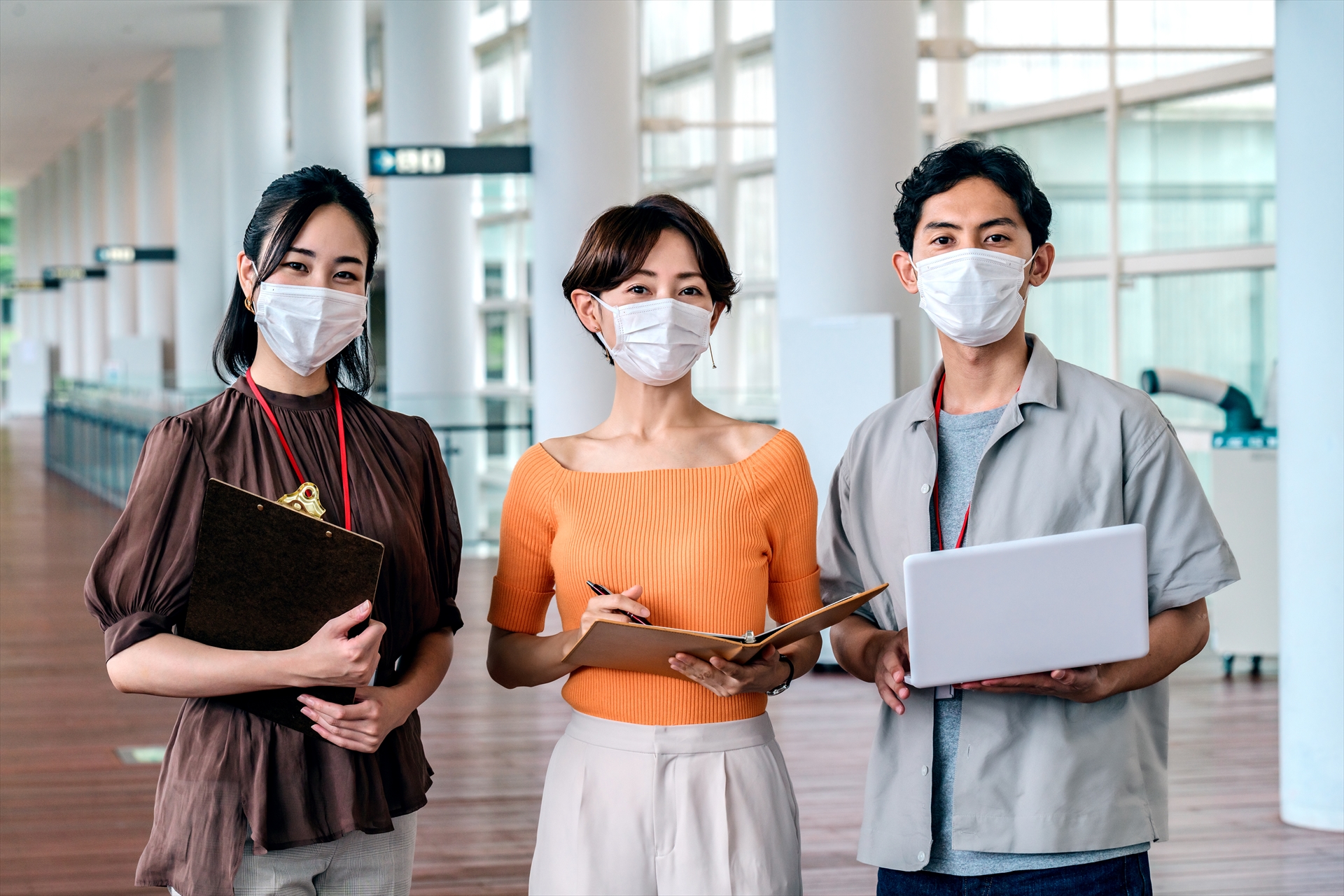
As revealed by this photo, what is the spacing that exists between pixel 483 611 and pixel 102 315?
2446cm

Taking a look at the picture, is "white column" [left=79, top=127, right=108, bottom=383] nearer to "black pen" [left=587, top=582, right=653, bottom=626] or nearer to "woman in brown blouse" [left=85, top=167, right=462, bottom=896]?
"woman in brown blouse" [left=85, top=167, right=462, bottom=896]

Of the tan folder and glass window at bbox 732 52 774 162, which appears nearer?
the tan folder

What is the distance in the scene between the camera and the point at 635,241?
6.71 feet

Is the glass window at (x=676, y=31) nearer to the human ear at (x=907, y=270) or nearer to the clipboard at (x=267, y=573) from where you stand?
the human ear at (x=907, y=270)

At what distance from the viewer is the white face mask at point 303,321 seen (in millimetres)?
1937

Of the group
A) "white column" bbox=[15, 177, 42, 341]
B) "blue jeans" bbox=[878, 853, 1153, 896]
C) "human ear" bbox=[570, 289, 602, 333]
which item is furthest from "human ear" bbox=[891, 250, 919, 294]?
"white column" bbox=[15, 177, 42, 341]

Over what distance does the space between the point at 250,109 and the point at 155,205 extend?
6.72 m

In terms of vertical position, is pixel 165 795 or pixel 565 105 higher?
pixel 565 105

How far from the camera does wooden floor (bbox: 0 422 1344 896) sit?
430cm

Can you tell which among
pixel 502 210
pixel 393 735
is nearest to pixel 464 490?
pixel 502 210

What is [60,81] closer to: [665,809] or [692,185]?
[692,185]

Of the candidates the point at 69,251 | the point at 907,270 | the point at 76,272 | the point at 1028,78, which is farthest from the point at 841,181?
the point at 69,251

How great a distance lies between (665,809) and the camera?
1958 mm

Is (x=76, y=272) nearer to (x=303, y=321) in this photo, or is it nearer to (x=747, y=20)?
(x=747, y=20)
